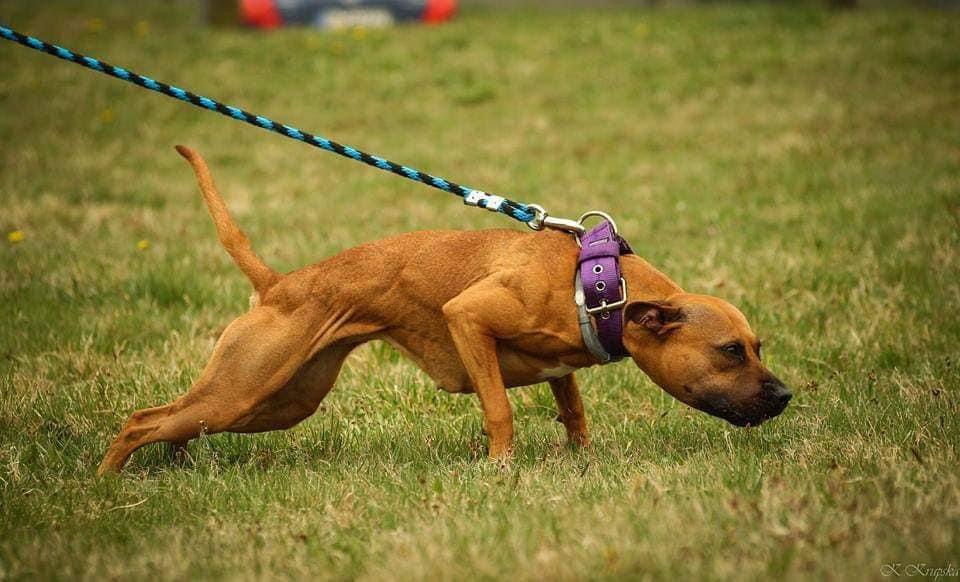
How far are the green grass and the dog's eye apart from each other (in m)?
0.42

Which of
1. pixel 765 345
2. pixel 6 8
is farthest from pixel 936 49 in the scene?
pixel 6 8

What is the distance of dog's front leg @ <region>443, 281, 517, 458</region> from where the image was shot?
14.0 feet

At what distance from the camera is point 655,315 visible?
4145 millimetres

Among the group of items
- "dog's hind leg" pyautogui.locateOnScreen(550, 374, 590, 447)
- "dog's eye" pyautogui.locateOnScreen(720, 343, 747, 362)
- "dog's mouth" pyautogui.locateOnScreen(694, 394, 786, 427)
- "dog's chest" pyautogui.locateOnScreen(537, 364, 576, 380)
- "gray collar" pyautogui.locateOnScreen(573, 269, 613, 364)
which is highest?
"gray collar" pyautogui.locateOnScreen(573, 269, 613, 364)

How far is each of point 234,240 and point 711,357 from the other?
207 centimetres

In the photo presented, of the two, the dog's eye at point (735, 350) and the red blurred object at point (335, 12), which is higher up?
the red blurred object at point (335, 12)

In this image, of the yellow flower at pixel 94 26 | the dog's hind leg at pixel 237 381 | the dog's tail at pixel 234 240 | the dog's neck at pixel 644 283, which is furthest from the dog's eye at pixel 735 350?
the yellow flower at pixel 94 26

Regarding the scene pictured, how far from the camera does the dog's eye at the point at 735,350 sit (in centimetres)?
413

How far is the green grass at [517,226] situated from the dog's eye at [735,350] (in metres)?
0.42

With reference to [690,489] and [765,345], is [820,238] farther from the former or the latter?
[690,489]

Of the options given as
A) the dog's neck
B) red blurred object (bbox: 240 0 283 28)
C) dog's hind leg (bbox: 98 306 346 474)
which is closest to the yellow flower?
red blurred object (bbox: 240 0 283 28)

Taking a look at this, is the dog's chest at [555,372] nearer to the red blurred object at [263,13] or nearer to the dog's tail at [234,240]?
the dog's tail at [234,240]

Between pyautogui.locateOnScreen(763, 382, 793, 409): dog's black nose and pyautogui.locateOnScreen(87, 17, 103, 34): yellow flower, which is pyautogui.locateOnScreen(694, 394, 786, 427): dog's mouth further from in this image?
pyautogui.locateOnScreen(87, 17, 103, 34): yellow flower

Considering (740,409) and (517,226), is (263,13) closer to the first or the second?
(517,226)
